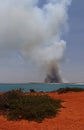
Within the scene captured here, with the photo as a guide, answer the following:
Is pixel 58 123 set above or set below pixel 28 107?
below

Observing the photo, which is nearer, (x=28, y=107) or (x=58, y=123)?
(x=58, y=123)

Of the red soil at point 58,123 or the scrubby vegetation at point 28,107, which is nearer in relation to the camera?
the red soil at point 58,123

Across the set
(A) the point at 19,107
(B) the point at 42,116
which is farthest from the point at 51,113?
(A) the point at 19,107

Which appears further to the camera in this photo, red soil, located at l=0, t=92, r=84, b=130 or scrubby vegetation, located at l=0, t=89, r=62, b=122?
scrubby vegetation, located at l=0, t=89, r=62, b=122

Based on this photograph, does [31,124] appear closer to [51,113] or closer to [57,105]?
[51,113]

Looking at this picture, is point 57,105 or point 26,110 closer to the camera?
point 26,110

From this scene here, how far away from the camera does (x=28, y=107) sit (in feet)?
56.1

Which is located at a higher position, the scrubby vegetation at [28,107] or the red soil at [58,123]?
the scrubby vegetation at [28,107]

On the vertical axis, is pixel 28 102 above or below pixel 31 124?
above

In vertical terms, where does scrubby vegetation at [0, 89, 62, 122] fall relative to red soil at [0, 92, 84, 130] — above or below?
above

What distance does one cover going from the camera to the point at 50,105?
1764 centimetres

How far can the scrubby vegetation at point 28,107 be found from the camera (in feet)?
54.5

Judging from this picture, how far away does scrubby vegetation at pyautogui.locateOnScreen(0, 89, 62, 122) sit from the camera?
16.6 metres

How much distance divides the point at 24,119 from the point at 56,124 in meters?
1.87
